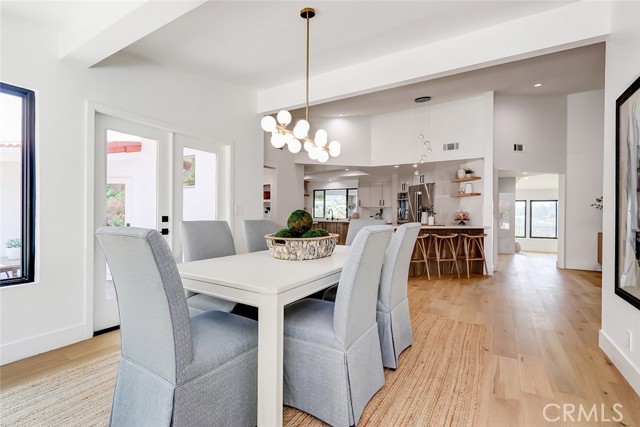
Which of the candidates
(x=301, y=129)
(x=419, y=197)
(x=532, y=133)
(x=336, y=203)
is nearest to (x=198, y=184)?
(x=301, y=129)

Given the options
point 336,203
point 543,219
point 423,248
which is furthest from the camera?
point 336,203

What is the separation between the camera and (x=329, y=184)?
983 centimetres

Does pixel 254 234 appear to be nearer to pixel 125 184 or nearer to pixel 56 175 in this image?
pixel 125 184

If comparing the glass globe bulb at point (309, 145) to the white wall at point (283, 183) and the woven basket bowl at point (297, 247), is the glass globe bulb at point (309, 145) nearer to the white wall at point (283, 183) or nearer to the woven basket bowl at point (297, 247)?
the woven basket bowl at point (297, 247)

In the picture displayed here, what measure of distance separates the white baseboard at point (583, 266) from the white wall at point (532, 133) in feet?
5.87

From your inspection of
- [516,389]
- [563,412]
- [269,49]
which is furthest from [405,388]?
[269,49]

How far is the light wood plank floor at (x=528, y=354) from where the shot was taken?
69.3 inches

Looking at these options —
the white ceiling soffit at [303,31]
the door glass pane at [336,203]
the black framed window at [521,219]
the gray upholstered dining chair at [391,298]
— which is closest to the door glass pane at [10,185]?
the white ceiling soffit at [303,31]

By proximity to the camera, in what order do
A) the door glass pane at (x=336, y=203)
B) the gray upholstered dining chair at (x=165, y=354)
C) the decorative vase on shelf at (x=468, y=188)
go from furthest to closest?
the door glass pane at (x=336, y=203) < the decorative vase on shelf at (x=468, y=188) < the gray upholstered dining chair at (x=165, y=354)

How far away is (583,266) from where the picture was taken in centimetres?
589

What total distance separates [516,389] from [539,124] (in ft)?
18.9

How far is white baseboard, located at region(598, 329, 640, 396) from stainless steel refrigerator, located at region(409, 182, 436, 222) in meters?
4.82

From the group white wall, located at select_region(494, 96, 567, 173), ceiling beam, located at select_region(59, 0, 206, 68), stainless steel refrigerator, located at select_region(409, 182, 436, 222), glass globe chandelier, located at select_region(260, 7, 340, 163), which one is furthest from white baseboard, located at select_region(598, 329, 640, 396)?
stainless steel refrigerator, located at select_region(409, 182, 436, 222)

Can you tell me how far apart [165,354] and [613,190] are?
10.2 feet
